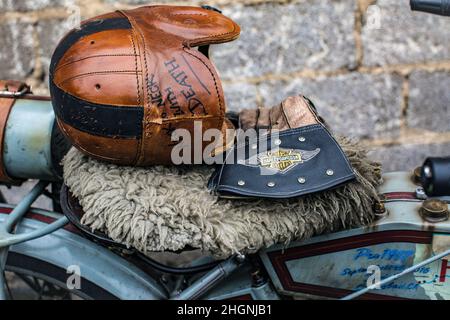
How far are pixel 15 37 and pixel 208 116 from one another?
4.67ft

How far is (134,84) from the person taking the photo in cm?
112

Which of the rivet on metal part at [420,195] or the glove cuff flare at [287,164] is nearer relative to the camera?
the glove cuff flare at [287,164]

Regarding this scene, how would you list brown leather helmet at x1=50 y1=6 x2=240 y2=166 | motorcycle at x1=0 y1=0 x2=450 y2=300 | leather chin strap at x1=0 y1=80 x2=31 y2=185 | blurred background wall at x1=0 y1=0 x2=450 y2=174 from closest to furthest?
brown leather helmet at x1=50 y1=6 x2=240 y2=166, motorcycle at x1=0 y1=0 x2=450 y2=300, leather chin strap at x1=0 y1=80 x2=31 y2=185, blurred background wall at x1=0 y1=0 x2=450 y2=174

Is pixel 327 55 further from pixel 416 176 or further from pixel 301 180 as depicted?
pixel 301 180

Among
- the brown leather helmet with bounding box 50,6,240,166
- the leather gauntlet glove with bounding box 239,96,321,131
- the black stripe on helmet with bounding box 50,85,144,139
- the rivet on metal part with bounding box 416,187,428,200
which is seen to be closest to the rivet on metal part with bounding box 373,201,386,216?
the rivet on metal part with bounding box 416,187,428,200

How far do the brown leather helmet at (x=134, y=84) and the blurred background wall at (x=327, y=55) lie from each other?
1.12 m

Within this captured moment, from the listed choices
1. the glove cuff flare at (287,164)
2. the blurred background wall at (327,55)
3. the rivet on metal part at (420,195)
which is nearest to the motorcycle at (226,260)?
the rivet on metal part at (420,195)

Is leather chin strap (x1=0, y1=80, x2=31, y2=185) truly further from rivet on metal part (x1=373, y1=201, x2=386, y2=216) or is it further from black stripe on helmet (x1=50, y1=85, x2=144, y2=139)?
rivet on metal part (x1=373, y1=201, x2=386, y2=216)

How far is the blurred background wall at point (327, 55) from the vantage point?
2270 mm

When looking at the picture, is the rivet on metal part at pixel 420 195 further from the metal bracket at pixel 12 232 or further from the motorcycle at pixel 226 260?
the metal bracket at pixel 12 232

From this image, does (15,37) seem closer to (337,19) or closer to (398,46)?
(337,19)

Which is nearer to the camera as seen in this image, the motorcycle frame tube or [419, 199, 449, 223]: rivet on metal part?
[419, 199, 449, 223]: rivet on metal part

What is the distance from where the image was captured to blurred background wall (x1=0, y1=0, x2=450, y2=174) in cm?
227

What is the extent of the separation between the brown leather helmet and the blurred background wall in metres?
1.12
